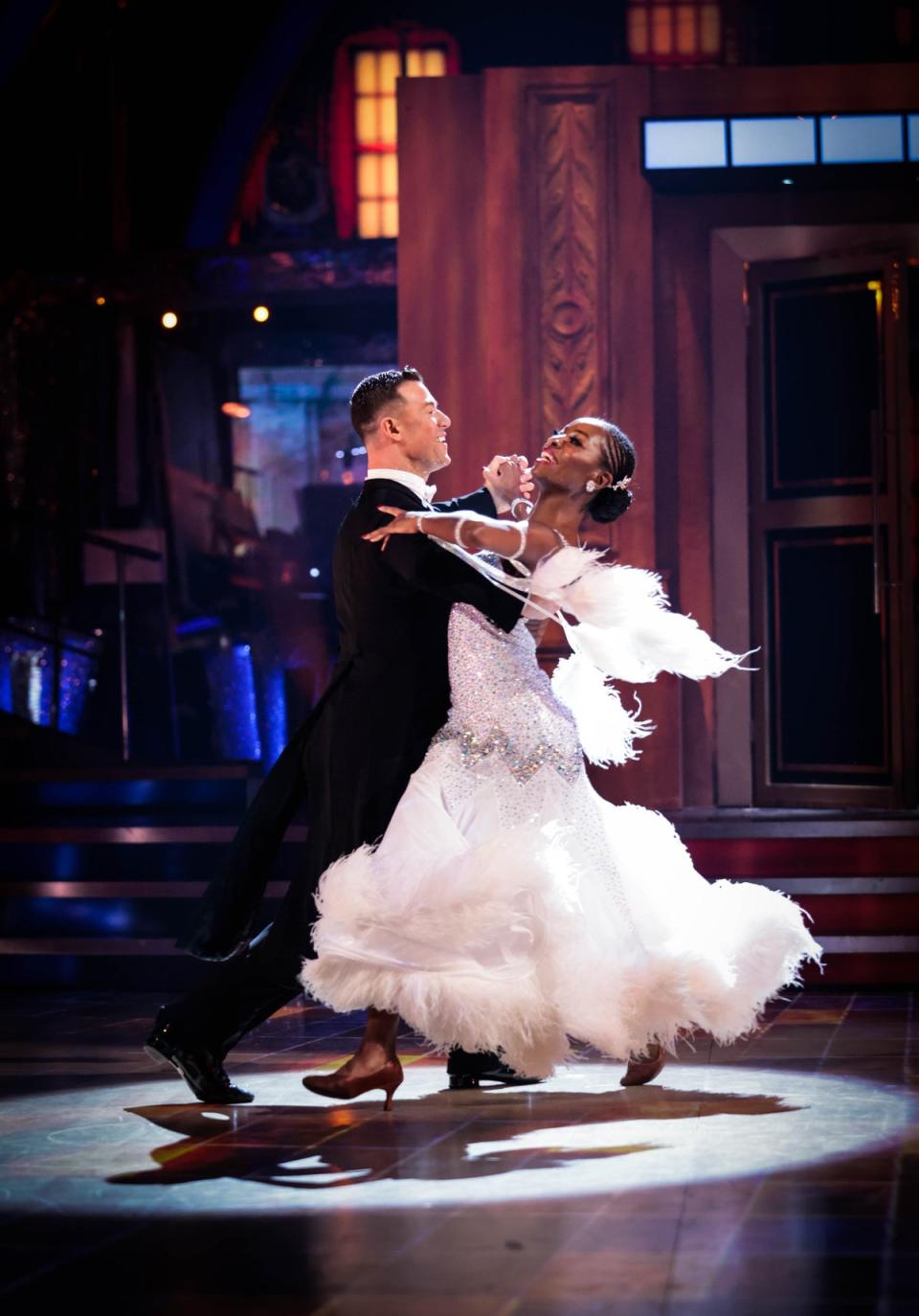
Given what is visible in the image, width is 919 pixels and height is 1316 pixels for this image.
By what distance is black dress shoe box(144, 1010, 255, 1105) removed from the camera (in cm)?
376

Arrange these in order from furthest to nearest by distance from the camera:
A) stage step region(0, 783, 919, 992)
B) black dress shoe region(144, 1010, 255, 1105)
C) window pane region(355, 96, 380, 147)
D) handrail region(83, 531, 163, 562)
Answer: window pane region(355, 96, 380, 147) → handrail region(83, 531, 163, 562) → stage step region(0, 783, 919, 992) → black dress shoe region(144, 1010, 255, 1105)

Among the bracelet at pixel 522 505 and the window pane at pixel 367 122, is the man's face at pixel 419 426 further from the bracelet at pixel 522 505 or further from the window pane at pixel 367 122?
the window pane at pixel 367 122

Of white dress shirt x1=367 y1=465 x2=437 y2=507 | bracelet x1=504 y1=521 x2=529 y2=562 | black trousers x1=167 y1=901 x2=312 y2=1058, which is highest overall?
white dress shirt x1=367 y1=465 x2=437 y2=507

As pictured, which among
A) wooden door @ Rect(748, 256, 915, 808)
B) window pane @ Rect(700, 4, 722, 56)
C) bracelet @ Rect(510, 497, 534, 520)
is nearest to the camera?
bracelet @ Rect(510, 497, 534, 520)

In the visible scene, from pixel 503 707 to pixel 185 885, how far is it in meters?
2.93

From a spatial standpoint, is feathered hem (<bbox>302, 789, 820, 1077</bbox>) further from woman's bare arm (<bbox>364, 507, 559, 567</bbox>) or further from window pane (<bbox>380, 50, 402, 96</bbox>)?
window pane (<bbox>380, 50, 402, 96</bbox>)

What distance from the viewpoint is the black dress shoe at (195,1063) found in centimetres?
376

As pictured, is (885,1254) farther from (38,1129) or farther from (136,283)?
(136,283)

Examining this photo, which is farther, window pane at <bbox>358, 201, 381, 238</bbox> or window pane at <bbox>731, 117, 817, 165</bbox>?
window pane at <bbox>358, 201, 381, 238</bbox>

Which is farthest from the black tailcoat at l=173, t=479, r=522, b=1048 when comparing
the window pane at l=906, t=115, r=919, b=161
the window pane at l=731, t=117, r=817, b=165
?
the window pane at l=906, t=115, r=919, b=161

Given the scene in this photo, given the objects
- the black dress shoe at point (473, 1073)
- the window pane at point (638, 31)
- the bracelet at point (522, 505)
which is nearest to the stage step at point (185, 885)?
the black dress shoe at point (473, 1073)

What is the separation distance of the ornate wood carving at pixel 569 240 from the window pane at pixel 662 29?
3.82 meters

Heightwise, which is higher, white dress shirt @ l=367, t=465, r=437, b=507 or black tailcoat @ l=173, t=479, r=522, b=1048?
white dress shirt @ l=367, t=465, r=437, b=507

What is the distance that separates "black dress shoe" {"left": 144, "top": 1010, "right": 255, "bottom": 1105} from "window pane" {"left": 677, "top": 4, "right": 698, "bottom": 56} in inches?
329
